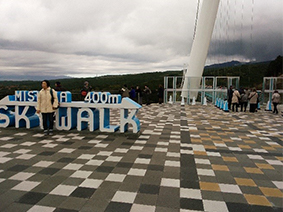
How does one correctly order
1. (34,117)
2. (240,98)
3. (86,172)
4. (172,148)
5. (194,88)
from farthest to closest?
(194,88)
(240,98)
(34,117)
(172,148)
(86,172)

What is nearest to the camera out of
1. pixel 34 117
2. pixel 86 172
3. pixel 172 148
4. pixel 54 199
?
pixel 54 199

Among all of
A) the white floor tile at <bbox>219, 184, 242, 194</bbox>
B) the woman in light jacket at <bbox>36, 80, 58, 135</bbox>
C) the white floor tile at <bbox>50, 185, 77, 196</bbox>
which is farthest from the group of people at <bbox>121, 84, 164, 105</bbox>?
the white floor tile at <bbox>219, 184, 242, 194</bbox>

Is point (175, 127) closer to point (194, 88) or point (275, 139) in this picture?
point (275, 139)

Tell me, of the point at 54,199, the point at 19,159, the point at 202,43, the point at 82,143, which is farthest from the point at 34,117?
the point at 202,43

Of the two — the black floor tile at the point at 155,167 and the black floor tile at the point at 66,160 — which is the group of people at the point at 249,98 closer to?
the black floor tile at the point at 155,167

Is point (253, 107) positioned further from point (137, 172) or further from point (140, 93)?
point (137, 172)

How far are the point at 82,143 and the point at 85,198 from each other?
10.4 feet

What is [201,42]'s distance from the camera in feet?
68.0

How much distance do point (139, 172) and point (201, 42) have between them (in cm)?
1858

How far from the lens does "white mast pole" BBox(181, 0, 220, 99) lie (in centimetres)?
1945

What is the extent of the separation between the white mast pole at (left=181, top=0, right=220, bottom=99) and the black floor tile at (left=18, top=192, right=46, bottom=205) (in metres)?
16.9

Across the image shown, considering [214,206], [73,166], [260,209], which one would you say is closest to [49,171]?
[73,166]

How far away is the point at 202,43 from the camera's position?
2073 cm

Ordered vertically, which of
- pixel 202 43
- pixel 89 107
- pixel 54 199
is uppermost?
pixel 202 43
